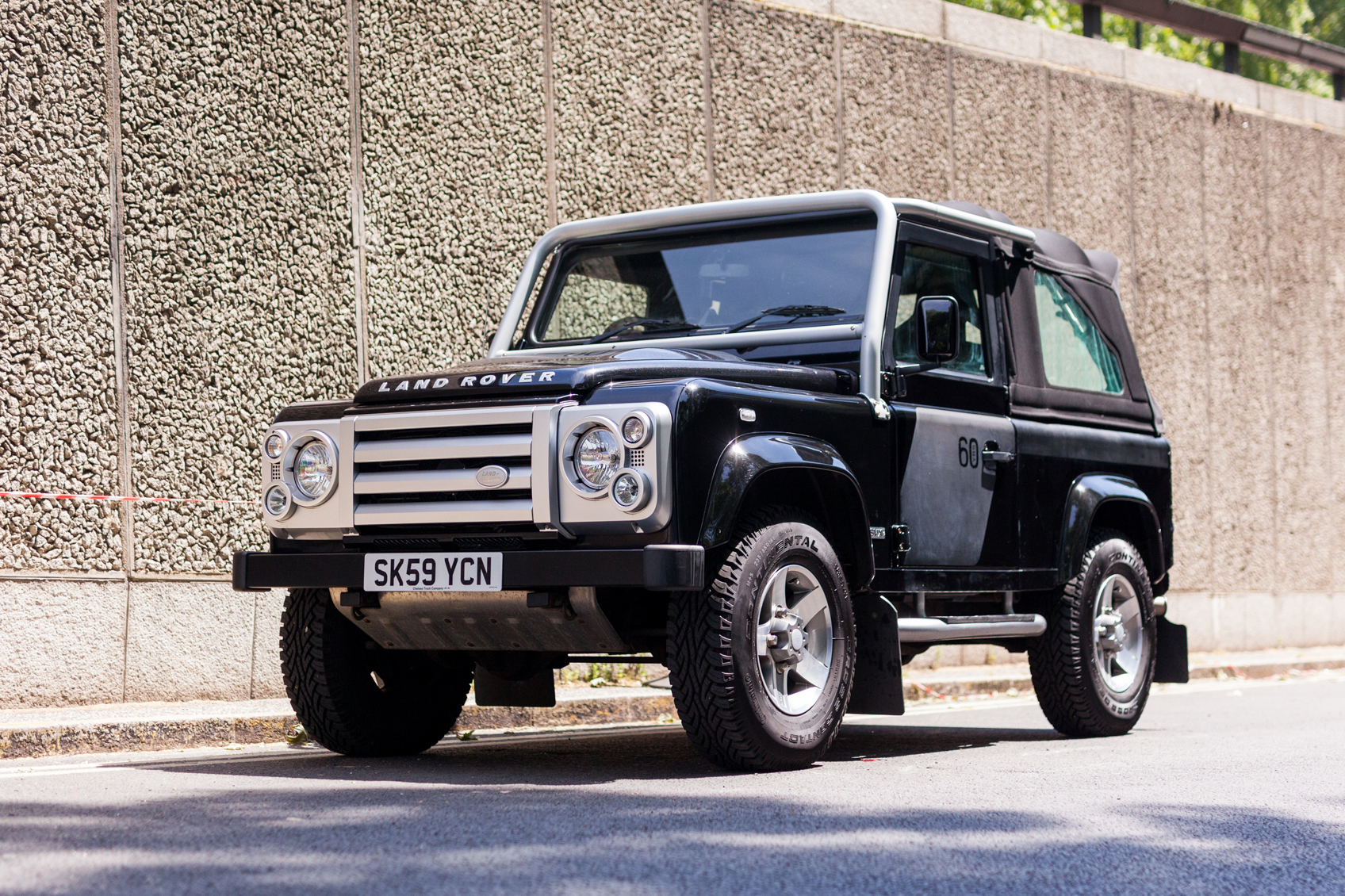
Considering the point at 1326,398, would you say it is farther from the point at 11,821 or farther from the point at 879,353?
the point at 11,821

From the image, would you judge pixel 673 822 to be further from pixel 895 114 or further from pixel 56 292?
pixel 895 114

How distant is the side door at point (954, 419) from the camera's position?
272 inches

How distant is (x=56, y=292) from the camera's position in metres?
8.65

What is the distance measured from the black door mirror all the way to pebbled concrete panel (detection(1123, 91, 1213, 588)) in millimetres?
8465

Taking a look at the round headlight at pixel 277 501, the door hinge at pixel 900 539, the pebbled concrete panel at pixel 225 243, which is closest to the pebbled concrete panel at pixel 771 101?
the pebbled concrete panel at pixel 225 243

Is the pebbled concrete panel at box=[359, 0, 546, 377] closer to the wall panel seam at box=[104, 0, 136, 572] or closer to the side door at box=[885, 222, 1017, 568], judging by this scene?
the wall panel seam at box=[104, 0, 136, 572]

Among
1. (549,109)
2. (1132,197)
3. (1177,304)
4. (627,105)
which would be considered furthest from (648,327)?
(1177,304)

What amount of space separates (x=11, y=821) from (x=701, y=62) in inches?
332

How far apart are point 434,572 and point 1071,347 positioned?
3.87 m

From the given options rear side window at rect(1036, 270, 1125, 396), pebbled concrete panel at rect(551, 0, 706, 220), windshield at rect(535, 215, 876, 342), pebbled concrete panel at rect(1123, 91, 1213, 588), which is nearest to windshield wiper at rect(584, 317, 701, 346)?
windshield at rect(535, 215, 876, 342)

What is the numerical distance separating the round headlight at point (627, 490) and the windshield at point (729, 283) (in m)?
1.60

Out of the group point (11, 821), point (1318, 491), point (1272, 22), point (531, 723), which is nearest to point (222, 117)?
point (531, 723)

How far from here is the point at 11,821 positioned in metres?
4.85

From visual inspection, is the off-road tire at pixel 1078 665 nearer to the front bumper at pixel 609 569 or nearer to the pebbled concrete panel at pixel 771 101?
the front bumper at pixel 609 569
